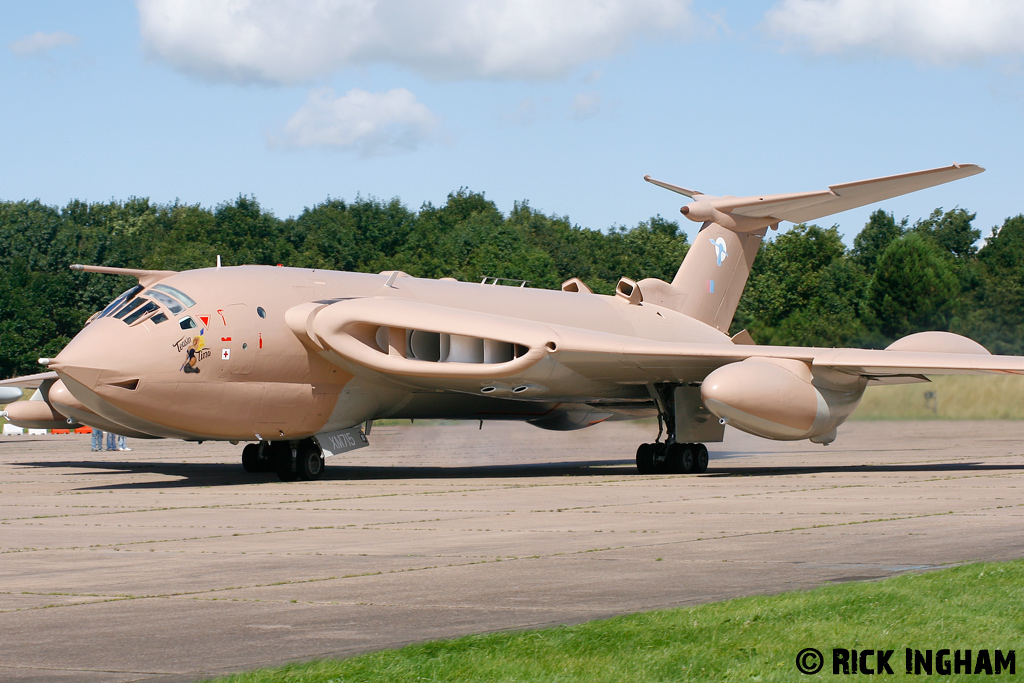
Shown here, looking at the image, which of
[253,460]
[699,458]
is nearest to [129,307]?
[253,460]

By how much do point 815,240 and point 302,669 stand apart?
7382 centimetres

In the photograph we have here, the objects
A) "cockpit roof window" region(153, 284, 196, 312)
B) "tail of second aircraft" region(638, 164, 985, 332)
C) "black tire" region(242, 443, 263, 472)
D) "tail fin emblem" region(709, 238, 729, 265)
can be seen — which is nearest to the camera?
"cockpit roof window" region(153, 284, 196, 312)

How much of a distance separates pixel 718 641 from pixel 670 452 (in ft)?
51.6

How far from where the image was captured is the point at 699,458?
22.4m

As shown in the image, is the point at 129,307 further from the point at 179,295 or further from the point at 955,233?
the point at 955,233

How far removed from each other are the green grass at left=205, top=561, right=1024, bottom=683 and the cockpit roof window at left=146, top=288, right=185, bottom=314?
12709 millimetres

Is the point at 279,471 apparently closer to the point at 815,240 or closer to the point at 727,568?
the point at 727,568

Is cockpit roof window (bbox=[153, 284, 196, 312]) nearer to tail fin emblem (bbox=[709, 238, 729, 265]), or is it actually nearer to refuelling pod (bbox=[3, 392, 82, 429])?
refuelling pod (bbox=[3, 392, 82, 429])

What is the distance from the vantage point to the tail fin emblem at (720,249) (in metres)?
27.1

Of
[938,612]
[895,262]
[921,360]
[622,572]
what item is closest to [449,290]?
[921,360]

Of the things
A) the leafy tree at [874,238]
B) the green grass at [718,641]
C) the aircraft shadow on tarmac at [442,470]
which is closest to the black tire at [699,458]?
the aircraft shadow on tarmac at [442,470]

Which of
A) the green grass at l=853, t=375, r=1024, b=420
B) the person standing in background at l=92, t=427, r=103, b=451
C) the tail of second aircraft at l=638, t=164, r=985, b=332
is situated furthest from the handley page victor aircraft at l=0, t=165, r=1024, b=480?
the person standing in background at l=92, t=427, r=103, b=451

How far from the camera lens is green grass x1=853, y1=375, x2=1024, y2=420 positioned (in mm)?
27656

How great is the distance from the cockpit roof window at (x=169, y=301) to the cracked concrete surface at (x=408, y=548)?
2.67m
